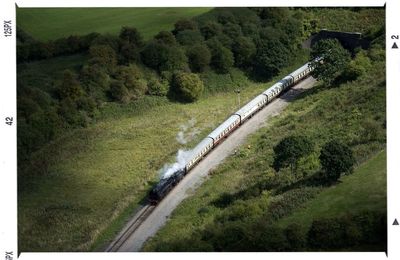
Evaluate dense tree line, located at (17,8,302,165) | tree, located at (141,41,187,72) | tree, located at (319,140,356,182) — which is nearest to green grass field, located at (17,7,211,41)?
dense tree line, located at (17,8,302,165)

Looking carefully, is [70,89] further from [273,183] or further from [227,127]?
[273,183]

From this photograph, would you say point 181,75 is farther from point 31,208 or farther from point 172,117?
point 31,208

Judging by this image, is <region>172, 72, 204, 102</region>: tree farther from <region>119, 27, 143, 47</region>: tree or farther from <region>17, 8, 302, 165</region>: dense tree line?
<region>119, 27, 143, 47</region>: tree

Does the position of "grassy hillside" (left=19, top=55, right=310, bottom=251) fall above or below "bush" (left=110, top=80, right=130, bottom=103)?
below

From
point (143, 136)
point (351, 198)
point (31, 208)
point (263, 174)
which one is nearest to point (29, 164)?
point (31, 208)

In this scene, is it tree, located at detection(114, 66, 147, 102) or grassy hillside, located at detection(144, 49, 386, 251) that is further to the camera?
tree, located at detection(114, 66, 147, 102)
